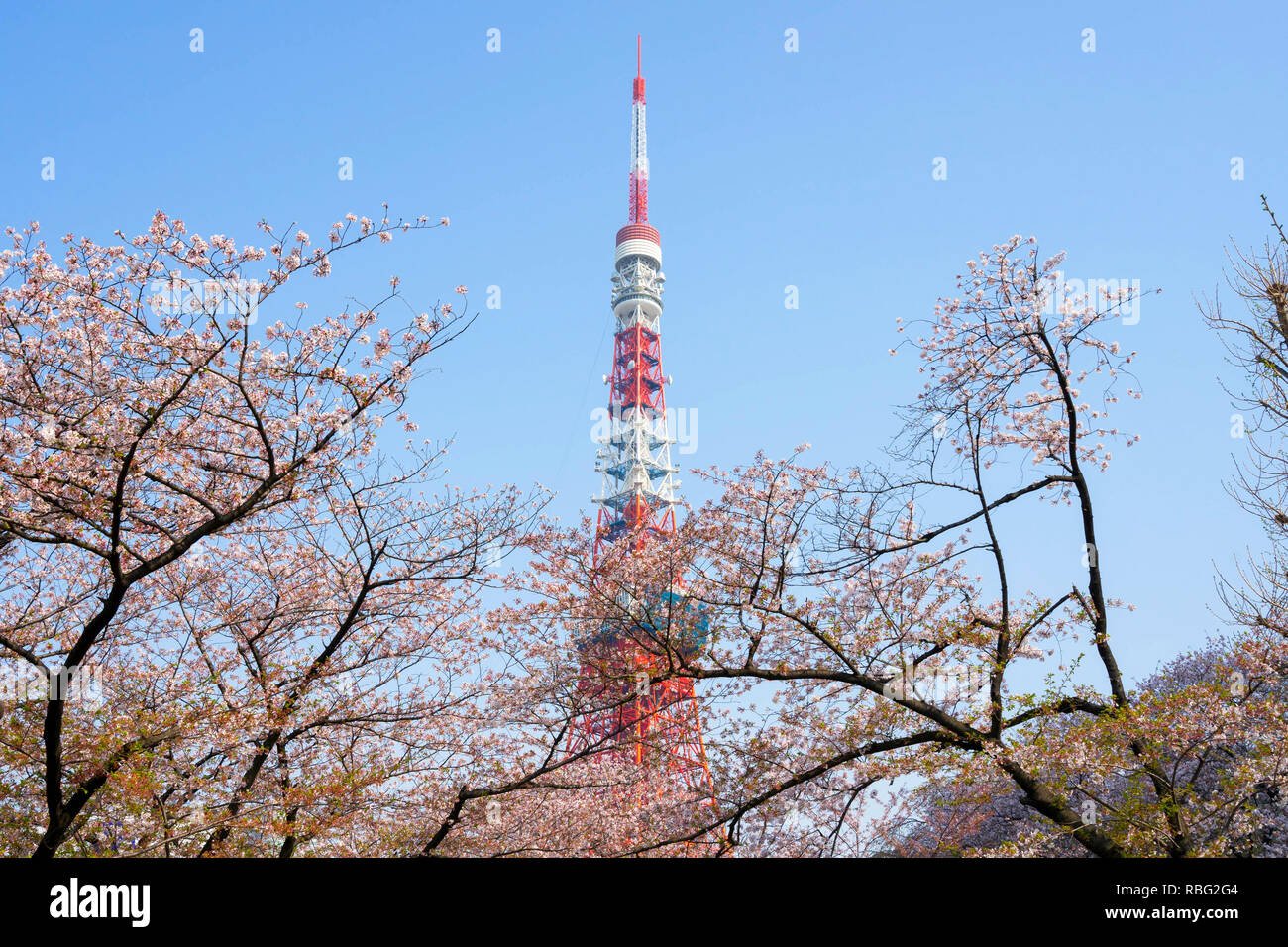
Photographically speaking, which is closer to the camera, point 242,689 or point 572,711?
point 242,689

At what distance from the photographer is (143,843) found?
8297 millimetres

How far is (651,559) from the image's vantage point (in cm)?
999
